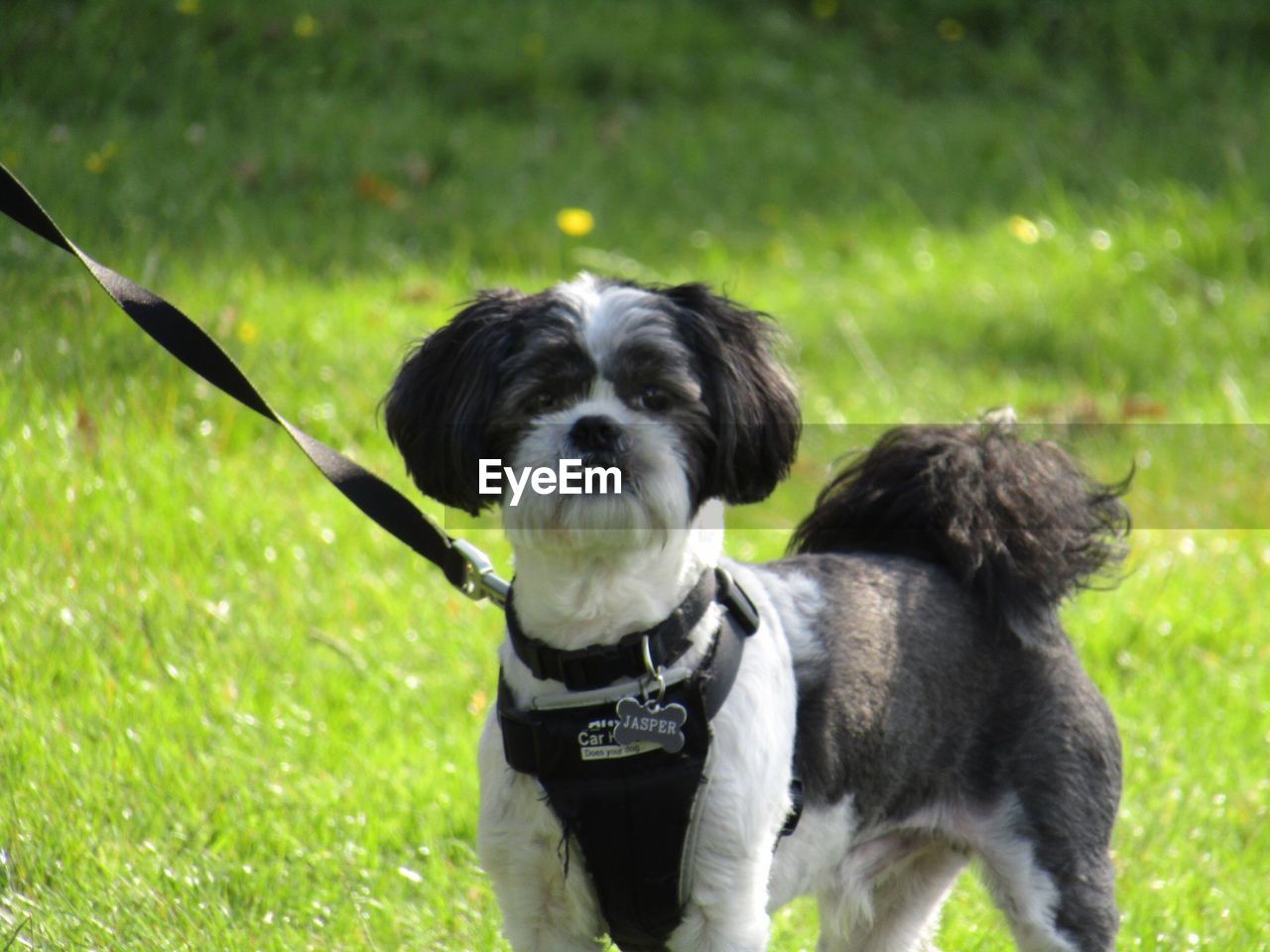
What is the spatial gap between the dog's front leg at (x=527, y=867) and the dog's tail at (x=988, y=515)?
1.10 metres

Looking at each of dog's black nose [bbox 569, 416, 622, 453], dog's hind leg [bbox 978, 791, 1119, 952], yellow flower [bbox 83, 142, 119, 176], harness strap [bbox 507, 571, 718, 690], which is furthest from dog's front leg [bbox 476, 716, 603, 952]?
yellow flower [bbox 83, 142, 119, 176]

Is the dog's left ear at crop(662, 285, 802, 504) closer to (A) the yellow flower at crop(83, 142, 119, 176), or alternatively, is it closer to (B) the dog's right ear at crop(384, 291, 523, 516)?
(B) the dog's right ear at crop(384, 291, 523, 516)

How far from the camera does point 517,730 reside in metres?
2.95

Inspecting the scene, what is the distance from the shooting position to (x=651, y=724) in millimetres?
2906

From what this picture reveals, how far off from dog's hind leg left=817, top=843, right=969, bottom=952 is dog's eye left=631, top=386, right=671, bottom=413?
1.41 metres

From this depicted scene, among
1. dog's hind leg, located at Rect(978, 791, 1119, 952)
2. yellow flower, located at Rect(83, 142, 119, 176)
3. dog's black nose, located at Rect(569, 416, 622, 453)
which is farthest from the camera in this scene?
yellow flower, located at Rect(83, 142, 119, 176)

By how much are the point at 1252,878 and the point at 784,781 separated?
1.72 m

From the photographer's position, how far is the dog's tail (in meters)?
3.59

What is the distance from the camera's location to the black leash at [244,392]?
10.6 feet

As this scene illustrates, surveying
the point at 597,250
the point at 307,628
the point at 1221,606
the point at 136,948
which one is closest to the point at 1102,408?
the point at 1221,606

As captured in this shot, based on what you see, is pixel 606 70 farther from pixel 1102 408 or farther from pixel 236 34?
pixel 1102 408

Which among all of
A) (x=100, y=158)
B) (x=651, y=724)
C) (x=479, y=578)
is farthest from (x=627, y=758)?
(x=100, y=158)

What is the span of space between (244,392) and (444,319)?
3.61 m

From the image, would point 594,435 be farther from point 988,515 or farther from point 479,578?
point 988,515
